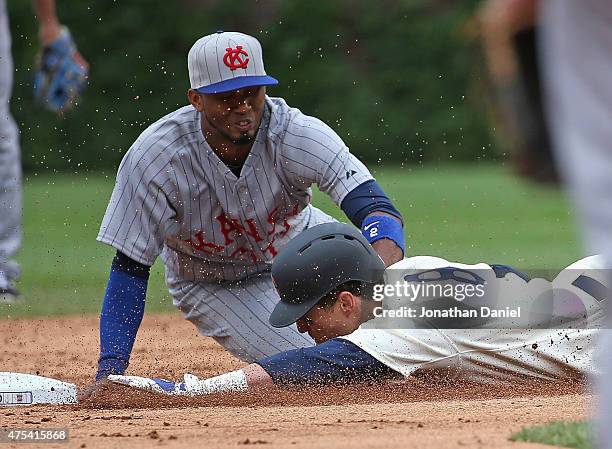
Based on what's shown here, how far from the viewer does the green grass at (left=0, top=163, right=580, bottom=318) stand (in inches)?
329

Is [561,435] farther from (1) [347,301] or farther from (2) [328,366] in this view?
(1) [347,301]

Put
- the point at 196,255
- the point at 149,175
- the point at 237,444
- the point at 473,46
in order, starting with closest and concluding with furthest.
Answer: the point at 473,46 < the point at 237,444 < the point at 149,175 < the point at 196,255

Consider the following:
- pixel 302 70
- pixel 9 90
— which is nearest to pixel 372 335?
pixel 9 90

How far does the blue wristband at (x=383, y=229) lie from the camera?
170 inches

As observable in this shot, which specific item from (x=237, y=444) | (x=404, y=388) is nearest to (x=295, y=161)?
(x=404, y=388)

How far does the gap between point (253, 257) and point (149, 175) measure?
0.63m

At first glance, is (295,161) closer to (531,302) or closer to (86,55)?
(531,302)

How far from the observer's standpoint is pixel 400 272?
4020mm

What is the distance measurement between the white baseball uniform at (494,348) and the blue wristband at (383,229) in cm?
35

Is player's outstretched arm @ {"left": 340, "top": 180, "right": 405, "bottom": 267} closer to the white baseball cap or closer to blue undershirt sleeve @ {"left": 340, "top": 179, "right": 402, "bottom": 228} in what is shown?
blue undershirt sleeve @ {"left": 340, "top": 179, "right": 402, "bottom": 228}

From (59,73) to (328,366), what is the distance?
330 centimetres

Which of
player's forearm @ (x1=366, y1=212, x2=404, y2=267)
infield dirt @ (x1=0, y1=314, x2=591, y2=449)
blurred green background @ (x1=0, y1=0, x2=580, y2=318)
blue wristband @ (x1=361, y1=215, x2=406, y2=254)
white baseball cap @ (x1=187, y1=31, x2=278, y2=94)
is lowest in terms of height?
infield dirt @ (x1=0, y1=314, x2=591, y2=449)

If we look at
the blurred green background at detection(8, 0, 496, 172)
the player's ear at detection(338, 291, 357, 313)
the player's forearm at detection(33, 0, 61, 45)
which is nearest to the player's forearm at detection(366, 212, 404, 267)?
the player's ear at detection(338, 291, 357, 313)

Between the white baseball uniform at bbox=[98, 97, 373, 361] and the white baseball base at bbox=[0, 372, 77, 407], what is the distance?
623mm
